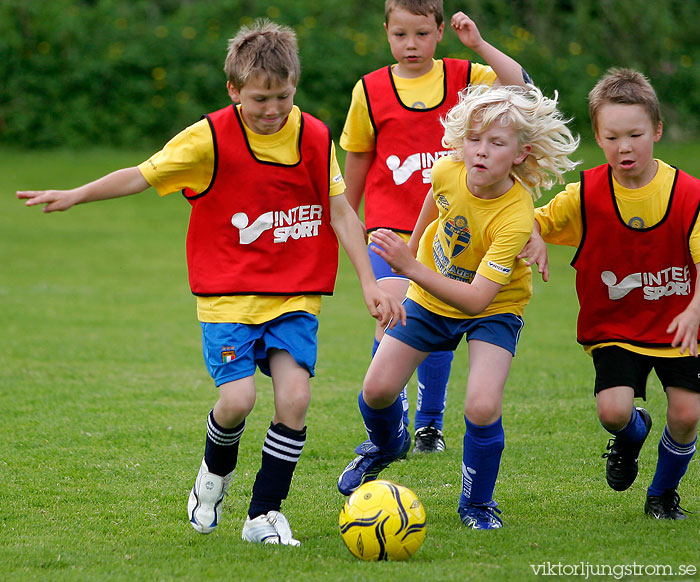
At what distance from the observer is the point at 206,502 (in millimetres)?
3943

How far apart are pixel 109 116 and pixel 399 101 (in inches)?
581

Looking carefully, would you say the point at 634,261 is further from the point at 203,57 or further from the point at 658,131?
the point at 203,57

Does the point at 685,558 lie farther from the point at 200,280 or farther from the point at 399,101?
the point at 399,101

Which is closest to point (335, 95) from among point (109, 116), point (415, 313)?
point (109, 116)

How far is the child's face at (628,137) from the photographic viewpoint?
4.03 meters

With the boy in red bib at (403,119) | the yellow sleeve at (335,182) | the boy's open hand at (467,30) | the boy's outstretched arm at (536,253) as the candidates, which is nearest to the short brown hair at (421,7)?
the boy in red bib at (403,119)

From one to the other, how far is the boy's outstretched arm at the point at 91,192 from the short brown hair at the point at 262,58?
0.56 m

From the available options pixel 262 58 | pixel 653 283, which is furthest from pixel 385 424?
pixel 262 58

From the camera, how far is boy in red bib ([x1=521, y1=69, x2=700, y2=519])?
405cm

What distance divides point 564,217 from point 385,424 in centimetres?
121

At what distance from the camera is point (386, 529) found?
3604 millimetres

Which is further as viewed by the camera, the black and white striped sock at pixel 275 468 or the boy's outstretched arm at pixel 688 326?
the black and white striped sock at pixel 275 468

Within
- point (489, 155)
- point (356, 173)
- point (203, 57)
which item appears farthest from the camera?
point (203, 57)

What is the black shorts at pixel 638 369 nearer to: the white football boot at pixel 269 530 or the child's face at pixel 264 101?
the white football boot at pixel 269 530
